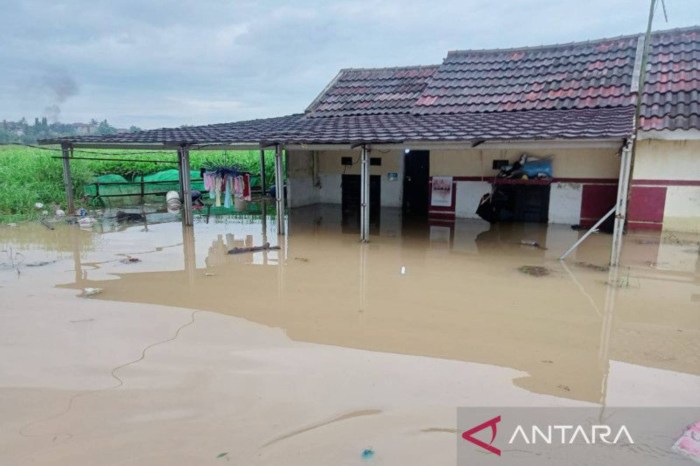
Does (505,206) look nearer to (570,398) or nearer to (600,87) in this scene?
(600,87)

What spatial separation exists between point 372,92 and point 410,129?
5.42m

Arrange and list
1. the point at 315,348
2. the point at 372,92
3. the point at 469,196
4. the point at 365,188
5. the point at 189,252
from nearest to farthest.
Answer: the point at 315,348
the point at 189,252
the point at 365,188
the point at 469,196
the point at 372,92

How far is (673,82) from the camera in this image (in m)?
10.9

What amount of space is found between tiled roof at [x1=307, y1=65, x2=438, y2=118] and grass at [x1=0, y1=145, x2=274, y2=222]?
588 centimetres

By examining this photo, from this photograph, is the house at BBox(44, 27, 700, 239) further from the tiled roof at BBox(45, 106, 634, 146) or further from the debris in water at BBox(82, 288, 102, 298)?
the debris in water at BBox(82, 288, 102, 298)

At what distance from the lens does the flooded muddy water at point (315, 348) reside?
10.8 feet

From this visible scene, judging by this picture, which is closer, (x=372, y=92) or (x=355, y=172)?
(x=372, y=92)

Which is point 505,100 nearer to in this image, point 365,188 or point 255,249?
point 365,188

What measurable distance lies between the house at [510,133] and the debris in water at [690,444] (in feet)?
18.0

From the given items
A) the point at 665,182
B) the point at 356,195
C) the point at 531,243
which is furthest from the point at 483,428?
the point at 356,195

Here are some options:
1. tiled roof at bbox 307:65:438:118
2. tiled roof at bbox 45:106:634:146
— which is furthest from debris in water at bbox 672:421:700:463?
tiled roof at bbox 307:65:438:118

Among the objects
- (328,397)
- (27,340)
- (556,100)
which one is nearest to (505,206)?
(556,100)

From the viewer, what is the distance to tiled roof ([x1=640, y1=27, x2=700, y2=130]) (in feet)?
32.7

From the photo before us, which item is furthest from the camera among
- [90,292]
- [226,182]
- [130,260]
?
[226,182]
